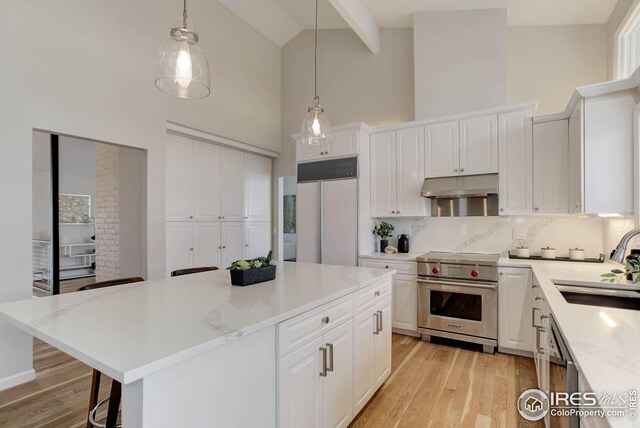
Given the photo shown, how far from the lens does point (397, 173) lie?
4004 mm

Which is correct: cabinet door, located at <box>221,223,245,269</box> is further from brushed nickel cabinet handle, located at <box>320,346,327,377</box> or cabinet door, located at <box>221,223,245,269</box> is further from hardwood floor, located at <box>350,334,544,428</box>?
brushed nickel cabinet handle, located at <box>320,346,327,377</box>

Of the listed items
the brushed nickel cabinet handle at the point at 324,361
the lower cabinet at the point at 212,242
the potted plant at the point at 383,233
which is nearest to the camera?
the brushed nickel cabinet handle at the point at 324,361

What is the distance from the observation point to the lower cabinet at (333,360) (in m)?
1.48

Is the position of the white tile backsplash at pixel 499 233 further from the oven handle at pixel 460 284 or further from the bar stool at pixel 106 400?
the bar stool at pixel 106 400

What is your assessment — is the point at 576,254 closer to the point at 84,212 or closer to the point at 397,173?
the point at 397,173

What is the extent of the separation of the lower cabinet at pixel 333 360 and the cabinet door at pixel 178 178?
2.77 meters

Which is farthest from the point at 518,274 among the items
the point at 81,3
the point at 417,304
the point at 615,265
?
the point at 81,3

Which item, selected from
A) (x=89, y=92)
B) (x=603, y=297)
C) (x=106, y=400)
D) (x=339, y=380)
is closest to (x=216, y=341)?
(x=339, y=380)

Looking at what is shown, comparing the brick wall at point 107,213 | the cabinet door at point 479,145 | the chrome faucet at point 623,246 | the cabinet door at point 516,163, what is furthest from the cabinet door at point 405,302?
the brick wall at point 107,213

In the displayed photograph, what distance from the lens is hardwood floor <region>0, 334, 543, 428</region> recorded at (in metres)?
2.13

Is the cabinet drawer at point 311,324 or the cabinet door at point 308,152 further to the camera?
the cabinet door at point 308,152

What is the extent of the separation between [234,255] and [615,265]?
4305 mm

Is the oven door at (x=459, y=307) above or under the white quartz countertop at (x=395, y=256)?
under

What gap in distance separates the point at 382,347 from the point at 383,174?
227cm
